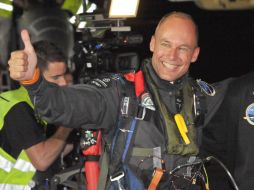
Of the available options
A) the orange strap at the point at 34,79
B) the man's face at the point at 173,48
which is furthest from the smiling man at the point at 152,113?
the orange strap at the point at 34,79

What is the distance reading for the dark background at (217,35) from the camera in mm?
7348

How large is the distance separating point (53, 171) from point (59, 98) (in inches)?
43.3

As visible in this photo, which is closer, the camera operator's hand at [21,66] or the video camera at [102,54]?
the camera operator's hand at [21,66]

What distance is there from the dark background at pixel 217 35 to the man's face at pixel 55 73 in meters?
4.29

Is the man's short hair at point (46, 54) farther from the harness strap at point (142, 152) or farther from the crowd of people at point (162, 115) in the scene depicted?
the harness strap at point (142, 152)

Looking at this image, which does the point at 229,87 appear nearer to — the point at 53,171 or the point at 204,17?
the point at 53,171

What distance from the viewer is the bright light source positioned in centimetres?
323

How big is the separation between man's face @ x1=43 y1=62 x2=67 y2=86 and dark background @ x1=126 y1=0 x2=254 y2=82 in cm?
429

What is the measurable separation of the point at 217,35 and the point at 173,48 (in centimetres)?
583

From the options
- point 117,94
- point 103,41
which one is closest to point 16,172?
point 117,94

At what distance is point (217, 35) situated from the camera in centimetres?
796

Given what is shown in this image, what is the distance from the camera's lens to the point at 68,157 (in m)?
3.29

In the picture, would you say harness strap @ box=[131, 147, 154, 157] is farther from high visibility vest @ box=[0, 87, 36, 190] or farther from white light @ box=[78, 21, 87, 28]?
white light @ box=[78, 21, 87, 28]

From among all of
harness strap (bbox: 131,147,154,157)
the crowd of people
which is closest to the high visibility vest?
the crowd of people
